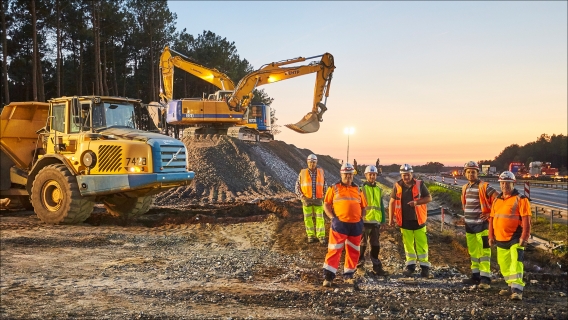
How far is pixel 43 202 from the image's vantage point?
478 inches

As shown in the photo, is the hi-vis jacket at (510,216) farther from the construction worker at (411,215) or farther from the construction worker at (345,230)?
the construction worker at (345,230)

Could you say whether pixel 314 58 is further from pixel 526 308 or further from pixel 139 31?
pixel 139 31

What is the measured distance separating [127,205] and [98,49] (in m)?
19.8

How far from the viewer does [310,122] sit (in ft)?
65.1

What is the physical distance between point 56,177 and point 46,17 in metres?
23.6

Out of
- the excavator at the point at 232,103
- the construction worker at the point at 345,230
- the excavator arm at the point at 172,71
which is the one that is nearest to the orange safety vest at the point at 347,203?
the construction worker at the point at 345,230

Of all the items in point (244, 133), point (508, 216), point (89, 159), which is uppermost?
point (244, 133)

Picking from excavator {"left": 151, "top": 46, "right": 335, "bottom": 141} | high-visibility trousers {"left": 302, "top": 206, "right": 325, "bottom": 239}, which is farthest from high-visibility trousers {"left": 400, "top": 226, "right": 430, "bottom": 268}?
excavator {"left": 151, "top": 46, "right": 335, "bottom": 141}

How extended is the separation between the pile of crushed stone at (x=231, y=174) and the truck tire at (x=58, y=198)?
6918 millimetres

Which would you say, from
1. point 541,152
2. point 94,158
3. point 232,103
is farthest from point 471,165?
point 541,152

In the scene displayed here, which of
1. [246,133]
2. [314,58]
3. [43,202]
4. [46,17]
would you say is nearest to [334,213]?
[43,202]

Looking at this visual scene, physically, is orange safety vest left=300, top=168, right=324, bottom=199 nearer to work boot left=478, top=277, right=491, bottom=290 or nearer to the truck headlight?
work boot left=478, top=277, right=491, bottom=290

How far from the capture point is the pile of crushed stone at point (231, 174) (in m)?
20.8

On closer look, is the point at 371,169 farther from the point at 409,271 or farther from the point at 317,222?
the point at 317,222
